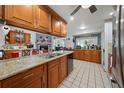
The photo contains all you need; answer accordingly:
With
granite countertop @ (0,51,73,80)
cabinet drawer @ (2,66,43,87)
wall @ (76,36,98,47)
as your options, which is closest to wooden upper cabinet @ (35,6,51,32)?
granite countertop @ (0,51,73,80)

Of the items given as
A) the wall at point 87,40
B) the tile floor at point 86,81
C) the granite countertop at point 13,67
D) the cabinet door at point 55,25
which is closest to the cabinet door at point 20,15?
the granite countertop at point 13,67

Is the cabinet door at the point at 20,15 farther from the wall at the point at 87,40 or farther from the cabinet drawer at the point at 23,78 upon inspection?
the wall at the point at 87,40

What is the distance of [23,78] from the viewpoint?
4.39 feet

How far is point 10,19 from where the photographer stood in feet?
4.73

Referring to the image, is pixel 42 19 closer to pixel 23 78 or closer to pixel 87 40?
pixel 23 78

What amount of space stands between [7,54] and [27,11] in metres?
0.92

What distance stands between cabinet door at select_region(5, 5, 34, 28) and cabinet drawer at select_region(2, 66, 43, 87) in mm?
735

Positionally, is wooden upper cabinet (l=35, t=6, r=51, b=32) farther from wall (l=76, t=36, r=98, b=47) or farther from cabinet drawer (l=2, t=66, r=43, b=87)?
wall (l=76, t=36, r=98, b=47)

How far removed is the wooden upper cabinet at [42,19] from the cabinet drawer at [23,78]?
0.92 metres

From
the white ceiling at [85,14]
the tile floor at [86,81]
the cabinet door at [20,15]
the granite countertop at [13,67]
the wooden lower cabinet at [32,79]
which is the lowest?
the tile floor at [86,81]

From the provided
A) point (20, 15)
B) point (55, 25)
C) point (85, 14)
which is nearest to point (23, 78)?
point (20, 15)

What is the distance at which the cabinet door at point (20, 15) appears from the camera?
1423 millimetres
